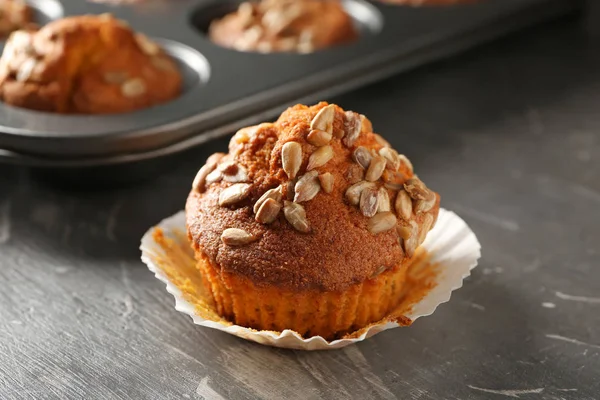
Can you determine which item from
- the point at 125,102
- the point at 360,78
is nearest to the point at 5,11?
the point at 125,102

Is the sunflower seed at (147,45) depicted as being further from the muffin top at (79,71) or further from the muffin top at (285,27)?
the muffin top at (285,27)

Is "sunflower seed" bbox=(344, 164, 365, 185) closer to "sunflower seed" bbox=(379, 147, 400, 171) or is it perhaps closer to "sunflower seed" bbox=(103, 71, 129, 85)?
"sunflower seed" bbox=(379, 147, 400, 171)

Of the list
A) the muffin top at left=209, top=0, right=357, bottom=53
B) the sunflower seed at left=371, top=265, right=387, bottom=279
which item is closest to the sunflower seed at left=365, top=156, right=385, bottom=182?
the sunflower seed at left=371, top=265, right=387, bottom=279

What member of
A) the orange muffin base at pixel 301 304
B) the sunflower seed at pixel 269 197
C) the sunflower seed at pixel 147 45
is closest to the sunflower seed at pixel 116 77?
the sunflower seed at pixel 147 45

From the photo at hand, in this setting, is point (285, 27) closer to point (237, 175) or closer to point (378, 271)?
Answer: point (237, 175)

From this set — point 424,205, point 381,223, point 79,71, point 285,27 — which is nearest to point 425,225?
point 424,205

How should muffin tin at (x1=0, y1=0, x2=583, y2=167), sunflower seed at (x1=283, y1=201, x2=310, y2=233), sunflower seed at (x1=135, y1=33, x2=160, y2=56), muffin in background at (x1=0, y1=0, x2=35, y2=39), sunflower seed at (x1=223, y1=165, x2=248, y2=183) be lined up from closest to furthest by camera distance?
sunflower seed at (x1=283, y1=201, x2=310, y2=233) → sunflower seed at (x1=223, y1=165, x2=248, y2=183) → muffin tin at (x1=0, y1=0, x2=583, y2=167) → sunflower seed at (x1=135, y1=33, x2=160, y2=56) → muffin in background at (x1=0, y1=0, x2=35, y2=39)
